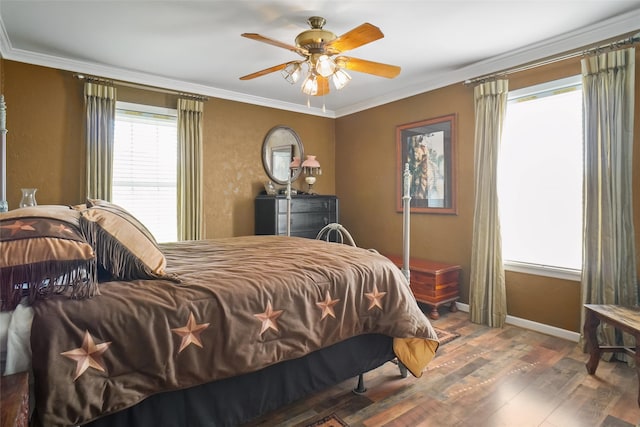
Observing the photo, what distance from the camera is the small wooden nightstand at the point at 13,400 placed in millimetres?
837

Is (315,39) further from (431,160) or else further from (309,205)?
(309,205)

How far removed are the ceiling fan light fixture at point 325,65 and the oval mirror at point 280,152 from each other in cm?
232

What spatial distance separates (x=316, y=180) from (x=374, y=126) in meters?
1.19

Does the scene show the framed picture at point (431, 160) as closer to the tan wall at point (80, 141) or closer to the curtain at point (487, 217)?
the curtain at point (487, 217)

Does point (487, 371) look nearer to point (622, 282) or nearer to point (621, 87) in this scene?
point (622, 282)

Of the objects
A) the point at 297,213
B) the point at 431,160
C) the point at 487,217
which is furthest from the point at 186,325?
the point at 431,160

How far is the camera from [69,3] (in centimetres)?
245

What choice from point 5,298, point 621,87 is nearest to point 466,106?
point 621,87

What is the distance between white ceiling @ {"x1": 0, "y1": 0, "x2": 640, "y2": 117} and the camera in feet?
8.20

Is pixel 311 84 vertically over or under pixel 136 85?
under

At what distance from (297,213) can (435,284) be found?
194 cm

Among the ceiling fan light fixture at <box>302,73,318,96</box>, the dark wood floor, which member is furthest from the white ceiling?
the dark wood floor

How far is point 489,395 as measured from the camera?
212 centimetres

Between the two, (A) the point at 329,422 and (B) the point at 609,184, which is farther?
(B) the point at 609,184
